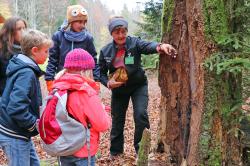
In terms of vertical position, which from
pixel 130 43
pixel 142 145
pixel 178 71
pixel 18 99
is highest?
pixel 130 43

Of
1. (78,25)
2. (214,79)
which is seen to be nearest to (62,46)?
(78,25)

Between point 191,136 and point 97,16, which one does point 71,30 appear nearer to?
point 191,136

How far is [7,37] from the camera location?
480 centimetres

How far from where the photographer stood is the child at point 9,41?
4734mm

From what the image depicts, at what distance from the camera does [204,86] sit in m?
A: 3.95

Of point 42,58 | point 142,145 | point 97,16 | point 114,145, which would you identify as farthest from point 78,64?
point 97,16

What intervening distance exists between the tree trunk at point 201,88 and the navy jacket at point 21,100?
5.53ft

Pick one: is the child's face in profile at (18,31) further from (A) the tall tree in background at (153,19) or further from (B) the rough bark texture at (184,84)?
(A) the tall tree in background at (153,19)

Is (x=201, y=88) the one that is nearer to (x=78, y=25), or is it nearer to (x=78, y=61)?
(x=78, y=61)

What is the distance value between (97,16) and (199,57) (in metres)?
108

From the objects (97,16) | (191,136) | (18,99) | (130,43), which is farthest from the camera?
(97,16)

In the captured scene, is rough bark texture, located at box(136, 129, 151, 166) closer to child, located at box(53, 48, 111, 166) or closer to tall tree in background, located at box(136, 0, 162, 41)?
child, located at box(53, 48, 111, 166)

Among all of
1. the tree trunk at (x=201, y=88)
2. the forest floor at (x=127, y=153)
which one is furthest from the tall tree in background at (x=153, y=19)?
the tree trunk at (x=201, y=88)

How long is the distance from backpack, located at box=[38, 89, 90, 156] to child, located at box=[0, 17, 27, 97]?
1.11 m
